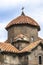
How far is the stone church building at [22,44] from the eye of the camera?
31.9m

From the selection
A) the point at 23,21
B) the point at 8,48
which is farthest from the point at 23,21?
the point at 8,48

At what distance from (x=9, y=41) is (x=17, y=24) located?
271 centimetres

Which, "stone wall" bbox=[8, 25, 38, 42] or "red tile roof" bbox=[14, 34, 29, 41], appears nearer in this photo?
"red tile roof" bbox=[14, 34, 29, 41]

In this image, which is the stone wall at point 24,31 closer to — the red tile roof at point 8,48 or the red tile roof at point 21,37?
the red tile roof at point 21,37

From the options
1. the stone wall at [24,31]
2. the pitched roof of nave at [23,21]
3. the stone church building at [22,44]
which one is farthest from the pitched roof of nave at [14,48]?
the pitched roof of nave at [23,21]

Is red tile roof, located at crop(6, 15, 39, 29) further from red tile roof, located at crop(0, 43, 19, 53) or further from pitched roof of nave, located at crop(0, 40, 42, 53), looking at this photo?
red tile roof, located at crop(0, 43, 19, 53)

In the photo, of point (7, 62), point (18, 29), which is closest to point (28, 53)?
point (7, 62)

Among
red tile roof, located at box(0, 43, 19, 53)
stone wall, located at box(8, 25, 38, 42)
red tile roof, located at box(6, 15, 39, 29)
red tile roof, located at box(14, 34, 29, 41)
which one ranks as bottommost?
red tile roof, located at box(0, 43, 19, 53)

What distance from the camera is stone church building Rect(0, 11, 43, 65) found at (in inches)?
1257

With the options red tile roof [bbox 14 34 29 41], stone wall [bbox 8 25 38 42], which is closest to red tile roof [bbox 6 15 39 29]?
stone wall [bbox 8 25 38 42]

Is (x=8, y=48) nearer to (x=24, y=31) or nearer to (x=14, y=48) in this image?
(x=14, y=48)

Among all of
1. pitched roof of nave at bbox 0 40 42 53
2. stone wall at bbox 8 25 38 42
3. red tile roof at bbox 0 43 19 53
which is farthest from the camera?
stone wall at bbox 8 25 38 42

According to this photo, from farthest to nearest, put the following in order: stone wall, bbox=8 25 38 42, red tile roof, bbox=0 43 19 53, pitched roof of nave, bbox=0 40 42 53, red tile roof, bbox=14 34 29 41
A: 1. stone wall, bbox=8 25 38 42
2. red tile roof, bbox=14 34 29 41
3. pitched roof of nave, bbox=0 40 42 53
4. red tile roof, bbox=0 43 19 53

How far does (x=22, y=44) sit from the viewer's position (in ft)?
113
